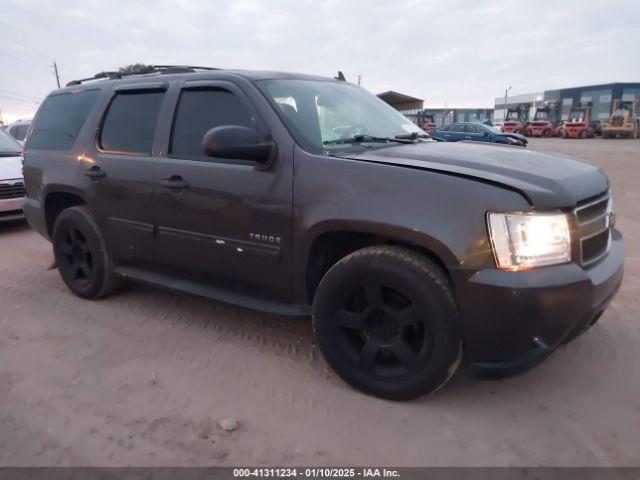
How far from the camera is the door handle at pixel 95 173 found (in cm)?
396

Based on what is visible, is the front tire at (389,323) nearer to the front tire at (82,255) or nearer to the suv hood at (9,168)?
the front tire at (82,255)

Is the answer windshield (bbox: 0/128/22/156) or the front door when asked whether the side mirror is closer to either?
the front door

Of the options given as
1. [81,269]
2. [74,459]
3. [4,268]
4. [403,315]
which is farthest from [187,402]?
[4,268]

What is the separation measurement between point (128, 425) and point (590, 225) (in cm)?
260

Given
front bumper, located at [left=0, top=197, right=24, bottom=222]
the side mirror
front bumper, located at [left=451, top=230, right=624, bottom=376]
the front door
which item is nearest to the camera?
front bumper, located at [left=451, top=230, right=624, bottom=376]

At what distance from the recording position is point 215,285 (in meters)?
3.49

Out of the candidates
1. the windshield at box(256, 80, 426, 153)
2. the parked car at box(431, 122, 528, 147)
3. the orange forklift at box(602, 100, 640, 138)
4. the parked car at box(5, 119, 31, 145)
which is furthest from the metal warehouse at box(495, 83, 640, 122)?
the windshield at box(256, 80, 426, 153)

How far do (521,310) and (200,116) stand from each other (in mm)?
2412

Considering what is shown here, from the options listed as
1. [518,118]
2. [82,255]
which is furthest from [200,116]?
[518,118]

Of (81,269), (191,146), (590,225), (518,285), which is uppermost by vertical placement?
(191,146)

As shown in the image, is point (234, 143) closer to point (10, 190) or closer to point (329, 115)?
point (329, 115)

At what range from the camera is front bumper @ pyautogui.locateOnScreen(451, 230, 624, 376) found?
7.72 ft

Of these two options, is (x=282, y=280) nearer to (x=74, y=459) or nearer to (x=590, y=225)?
(x=74, y=459)

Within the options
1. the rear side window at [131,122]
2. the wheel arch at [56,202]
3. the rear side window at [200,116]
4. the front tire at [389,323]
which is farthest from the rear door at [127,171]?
the front tire at [389,323]
